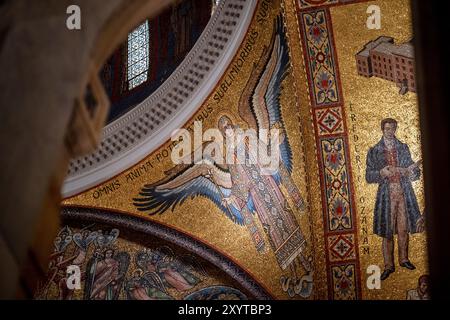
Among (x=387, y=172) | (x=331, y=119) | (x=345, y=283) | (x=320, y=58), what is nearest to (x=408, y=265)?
(x=345, y=283)

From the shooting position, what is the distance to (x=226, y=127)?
8.94 metres

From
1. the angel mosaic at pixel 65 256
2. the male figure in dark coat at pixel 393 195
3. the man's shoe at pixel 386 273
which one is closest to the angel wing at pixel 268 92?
the male figure in dark coat at pixel 393 195

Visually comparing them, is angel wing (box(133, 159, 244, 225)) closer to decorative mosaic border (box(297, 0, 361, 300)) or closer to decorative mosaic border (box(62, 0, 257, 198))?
decorative mosaic border (box(62, 0, 257, 198))

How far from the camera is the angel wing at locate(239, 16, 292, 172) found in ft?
27.9

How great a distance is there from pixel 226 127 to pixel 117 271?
7.36 ft

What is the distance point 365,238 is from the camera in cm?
841

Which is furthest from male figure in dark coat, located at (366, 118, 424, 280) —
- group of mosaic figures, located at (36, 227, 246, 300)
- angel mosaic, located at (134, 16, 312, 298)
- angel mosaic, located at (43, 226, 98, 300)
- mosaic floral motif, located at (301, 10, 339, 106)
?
angel mosaic, located at (43, 226, 98, 300)

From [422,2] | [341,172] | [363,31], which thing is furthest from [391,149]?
[422,2]

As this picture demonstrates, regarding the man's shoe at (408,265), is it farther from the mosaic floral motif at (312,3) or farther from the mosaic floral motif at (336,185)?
the mosaic floral motif at (312,3)

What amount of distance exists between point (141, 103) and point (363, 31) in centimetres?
322

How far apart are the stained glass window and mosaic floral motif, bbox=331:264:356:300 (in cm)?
409

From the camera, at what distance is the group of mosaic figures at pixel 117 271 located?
904cm

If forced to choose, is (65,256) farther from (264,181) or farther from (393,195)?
(393,195)

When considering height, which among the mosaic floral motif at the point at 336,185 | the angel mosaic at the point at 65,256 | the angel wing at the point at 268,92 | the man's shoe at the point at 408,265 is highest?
the angel wing at the point at 268,92
